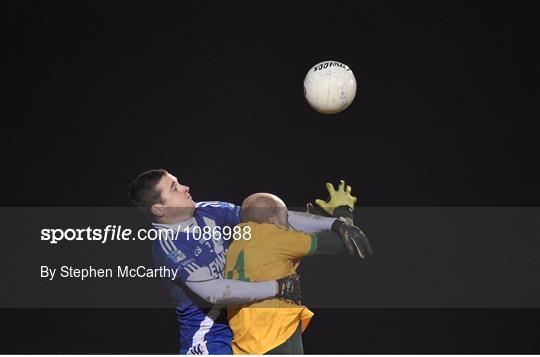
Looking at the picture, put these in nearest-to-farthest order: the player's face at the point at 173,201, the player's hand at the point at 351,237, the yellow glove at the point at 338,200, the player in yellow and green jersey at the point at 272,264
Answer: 1. the player in yellow and green jersey at the point at 272,264
2. the player's hand at the point at 351,237
3. the player's face at the point at 173,201
4. the yellow glove at the point at 338,200

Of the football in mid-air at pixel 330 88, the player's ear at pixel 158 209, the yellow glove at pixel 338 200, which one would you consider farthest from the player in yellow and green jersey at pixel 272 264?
the football in mid-air at pixel 330 88

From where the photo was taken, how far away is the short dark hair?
3533mm

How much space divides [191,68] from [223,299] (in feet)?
4.61

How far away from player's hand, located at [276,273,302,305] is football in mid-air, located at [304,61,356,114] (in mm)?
722

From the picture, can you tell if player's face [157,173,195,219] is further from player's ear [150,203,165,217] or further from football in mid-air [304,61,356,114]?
football in mid-air [304,61,356,114]

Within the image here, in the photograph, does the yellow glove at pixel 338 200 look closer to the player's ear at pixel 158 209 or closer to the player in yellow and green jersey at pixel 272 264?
the player in yellow and green jersey at pixel 272 264

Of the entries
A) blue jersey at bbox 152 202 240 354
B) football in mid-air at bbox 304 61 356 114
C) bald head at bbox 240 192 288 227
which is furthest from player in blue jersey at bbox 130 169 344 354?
football in mid-air at bbox 304 61 356 114

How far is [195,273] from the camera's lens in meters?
3.41

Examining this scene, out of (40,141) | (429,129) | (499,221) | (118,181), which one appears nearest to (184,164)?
(118,181)

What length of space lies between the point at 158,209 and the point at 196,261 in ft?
0.81

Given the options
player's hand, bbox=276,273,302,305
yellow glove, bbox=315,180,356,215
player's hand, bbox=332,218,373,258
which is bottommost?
player's hand, bbox=276,273,302,305

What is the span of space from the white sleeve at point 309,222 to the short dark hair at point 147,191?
20.4 inches

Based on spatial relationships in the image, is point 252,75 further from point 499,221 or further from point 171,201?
point 499,221

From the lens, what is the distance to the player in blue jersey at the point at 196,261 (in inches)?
131
